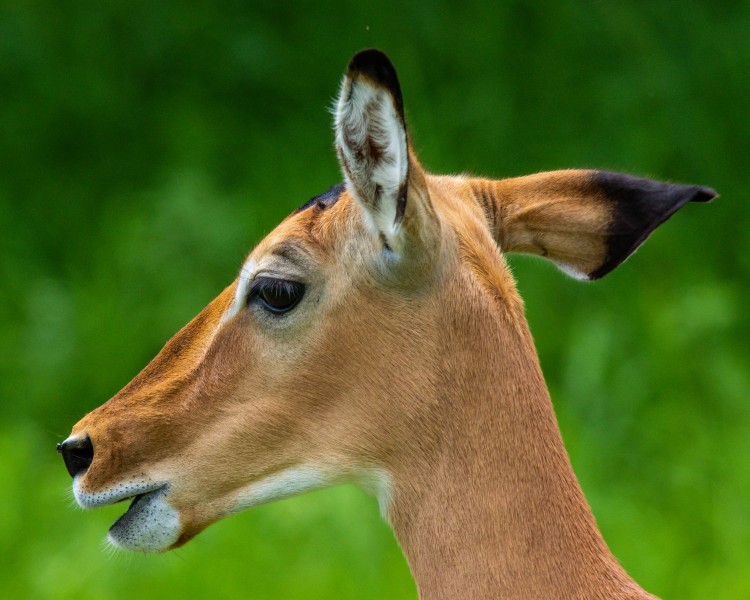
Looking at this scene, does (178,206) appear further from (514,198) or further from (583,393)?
(514,198)

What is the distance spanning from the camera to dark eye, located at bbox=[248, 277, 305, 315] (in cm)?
290

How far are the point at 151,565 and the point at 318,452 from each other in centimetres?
280

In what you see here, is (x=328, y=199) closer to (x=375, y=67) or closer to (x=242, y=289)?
(x=242, y=289)

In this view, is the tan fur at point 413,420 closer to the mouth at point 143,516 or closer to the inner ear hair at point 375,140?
the mouth at point 143,516

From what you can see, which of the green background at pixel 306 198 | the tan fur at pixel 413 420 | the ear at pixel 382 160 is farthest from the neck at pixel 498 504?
the green background at pixel 306 198

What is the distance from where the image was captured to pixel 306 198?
7.18 metres

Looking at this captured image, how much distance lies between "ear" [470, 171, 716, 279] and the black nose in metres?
1.09

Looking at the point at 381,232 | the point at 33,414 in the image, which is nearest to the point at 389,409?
the point at 381,232

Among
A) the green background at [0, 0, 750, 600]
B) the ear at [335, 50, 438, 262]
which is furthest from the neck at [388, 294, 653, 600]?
the green background at [0, 0, 750, 600]

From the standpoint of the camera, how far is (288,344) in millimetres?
2891

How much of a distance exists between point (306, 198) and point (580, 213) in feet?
13.3

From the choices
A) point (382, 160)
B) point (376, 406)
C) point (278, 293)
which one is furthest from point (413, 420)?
point (382, 160)

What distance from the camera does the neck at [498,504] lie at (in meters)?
2.74

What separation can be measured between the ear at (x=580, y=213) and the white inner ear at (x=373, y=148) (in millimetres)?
557
